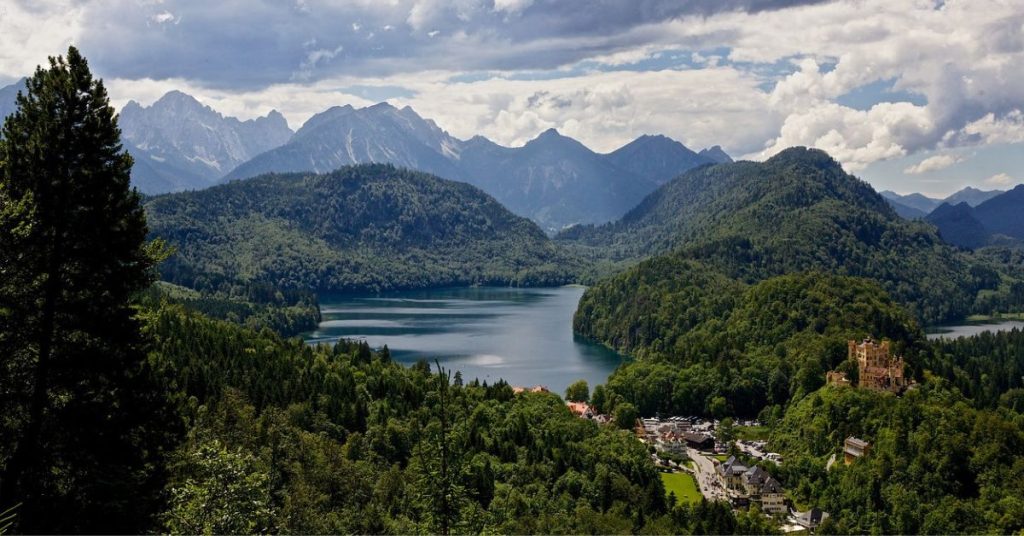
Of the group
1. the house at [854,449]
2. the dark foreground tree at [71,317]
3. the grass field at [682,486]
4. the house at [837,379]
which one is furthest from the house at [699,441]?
the dark foreground tree at [71,317]

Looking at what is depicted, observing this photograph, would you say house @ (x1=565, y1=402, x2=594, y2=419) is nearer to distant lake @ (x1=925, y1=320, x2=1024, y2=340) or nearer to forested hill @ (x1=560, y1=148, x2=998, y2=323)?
forested hill @ (x1=560, y1=148, x2=998, y2=323)

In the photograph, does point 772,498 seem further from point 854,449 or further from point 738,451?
point 738,451

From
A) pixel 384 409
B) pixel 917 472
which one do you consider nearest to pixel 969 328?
pixel 917 472

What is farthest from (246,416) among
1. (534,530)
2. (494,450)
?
(494,450)

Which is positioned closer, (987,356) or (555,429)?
(555,429)

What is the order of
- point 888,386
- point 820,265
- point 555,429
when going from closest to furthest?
point 555,429, point 888,386, point 820,265

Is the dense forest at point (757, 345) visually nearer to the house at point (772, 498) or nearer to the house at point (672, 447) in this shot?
the house at point (672, 447)

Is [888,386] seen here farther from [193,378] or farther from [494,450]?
[193,378]
